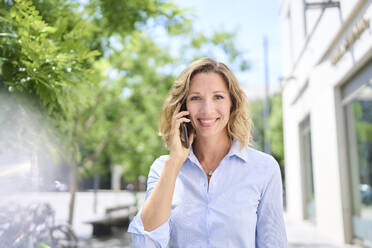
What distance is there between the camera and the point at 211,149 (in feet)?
6.65

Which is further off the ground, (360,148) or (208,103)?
(360,148)

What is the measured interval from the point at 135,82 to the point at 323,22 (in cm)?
539

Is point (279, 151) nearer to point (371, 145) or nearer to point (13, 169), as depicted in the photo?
point (371, 145)

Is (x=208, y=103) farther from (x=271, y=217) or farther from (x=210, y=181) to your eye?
(x=271, y=217)

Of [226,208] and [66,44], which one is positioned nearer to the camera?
[226,208]

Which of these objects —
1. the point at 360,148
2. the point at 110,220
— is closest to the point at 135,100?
the point at 110,220

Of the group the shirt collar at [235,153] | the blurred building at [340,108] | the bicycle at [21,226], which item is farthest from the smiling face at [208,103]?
the blurred building at [340,108]

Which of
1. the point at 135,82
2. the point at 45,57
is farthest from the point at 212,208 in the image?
the point at 135,82

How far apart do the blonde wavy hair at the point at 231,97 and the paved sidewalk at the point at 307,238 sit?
7139 millimetres

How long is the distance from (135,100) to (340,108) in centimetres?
557

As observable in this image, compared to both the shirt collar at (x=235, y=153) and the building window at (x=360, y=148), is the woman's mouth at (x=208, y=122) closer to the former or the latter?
the shirt collar at (x=235, y=153)

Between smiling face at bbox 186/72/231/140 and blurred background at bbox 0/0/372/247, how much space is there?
422 mm

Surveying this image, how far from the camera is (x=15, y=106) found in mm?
2383

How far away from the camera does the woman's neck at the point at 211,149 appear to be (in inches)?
79.4
